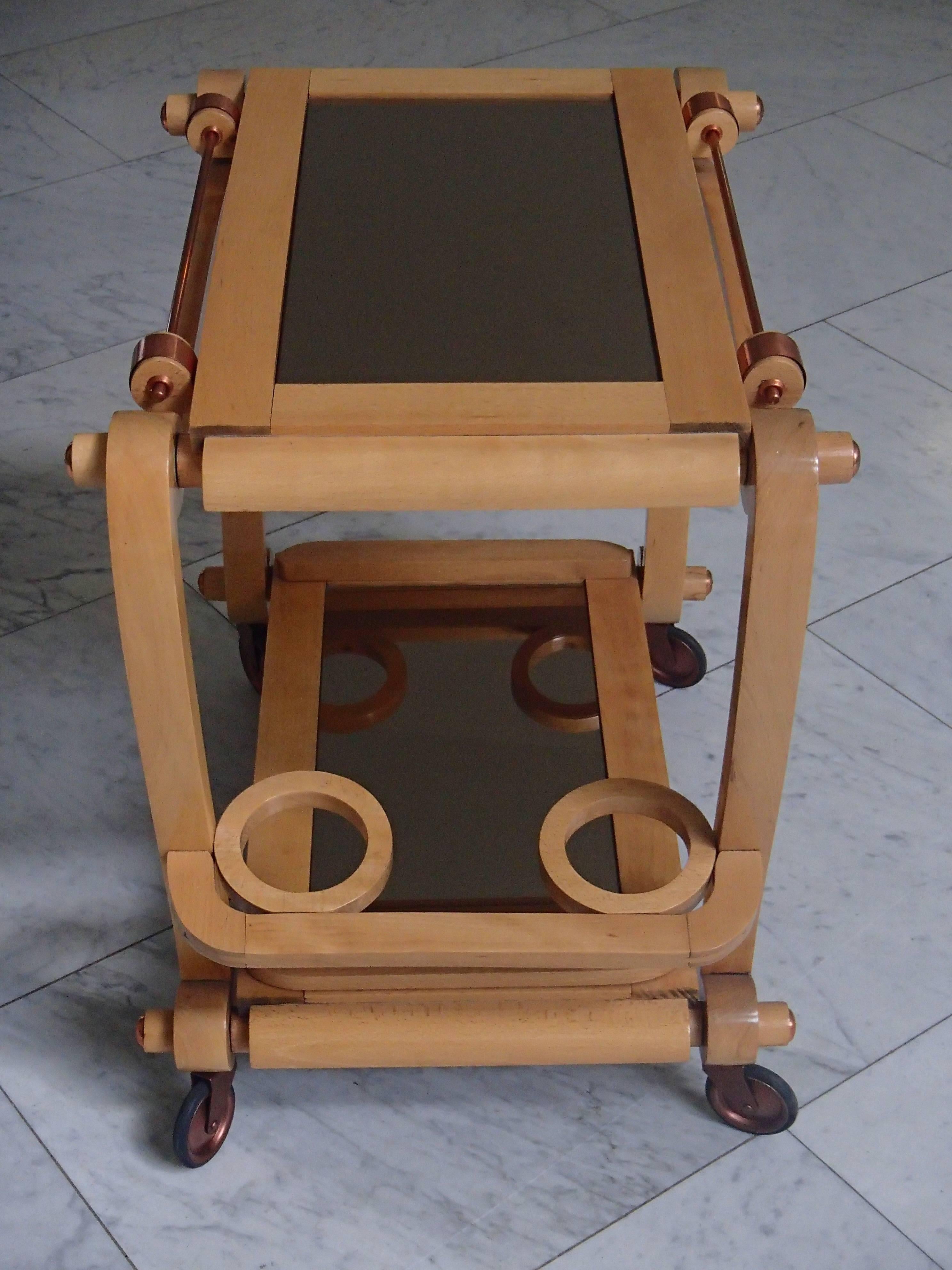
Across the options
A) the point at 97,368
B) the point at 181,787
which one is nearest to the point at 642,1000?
the point at 181,787

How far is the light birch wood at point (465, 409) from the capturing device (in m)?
1.03

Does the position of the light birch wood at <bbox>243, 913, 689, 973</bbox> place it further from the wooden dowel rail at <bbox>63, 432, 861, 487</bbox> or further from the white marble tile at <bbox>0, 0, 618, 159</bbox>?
the white marble tile at <bbox>0, 0, 618, 159</bbox>

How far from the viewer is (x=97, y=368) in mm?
2285

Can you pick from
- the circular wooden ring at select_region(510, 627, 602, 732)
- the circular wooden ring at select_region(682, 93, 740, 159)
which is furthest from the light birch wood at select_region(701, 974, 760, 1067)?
the circular wooden ring at select_region(682, 93, 740, 159)

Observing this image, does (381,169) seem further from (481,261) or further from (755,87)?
(755,87)

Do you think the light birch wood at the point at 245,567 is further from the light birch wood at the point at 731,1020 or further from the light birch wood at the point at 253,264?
the light birch wood at the point at 731,1020

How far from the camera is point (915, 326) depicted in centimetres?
239

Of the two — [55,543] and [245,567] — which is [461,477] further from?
[55,543]

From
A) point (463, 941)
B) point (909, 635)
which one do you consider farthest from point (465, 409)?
point (909, 635)

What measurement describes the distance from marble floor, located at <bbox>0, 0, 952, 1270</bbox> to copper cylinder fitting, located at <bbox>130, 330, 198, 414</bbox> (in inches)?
24.9

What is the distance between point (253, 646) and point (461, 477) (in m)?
0.73

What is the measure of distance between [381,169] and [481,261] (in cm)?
19

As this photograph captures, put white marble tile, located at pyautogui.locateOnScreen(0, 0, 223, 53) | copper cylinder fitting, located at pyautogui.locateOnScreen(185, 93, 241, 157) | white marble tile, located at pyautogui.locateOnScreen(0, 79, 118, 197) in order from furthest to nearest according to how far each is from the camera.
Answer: white marble tile, located at pyautogui.locateOnScreen(0, 0, 223, 53), white marble tile, located at pyautogui.locateOnScreen(0, 79, 118, 197), copper cylinder fitting, located at pyautogui.locateOnScreen(185, 93, 241, 157)

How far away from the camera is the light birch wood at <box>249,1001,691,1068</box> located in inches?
47.8
